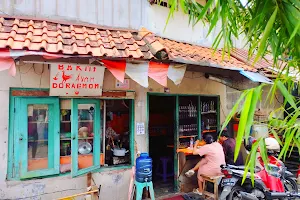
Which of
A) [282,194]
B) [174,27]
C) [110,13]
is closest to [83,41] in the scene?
[110,13]

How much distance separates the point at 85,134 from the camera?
5.47m

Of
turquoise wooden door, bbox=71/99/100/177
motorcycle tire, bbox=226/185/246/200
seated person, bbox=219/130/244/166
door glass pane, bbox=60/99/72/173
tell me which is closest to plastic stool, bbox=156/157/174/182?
seated person, bbox=219/130/244/166

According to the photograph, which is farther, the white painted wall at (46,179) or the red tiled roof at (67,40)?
the white painted wall at (46,179)

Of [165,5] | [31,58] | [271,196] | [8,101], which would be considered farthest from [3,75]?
[271,196]

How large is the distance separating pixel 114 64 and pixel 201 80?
3.35 meters

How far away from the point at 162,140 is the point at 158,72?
184 inches

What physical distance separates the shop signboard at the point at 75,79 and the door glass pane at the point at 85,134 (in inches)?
16.8

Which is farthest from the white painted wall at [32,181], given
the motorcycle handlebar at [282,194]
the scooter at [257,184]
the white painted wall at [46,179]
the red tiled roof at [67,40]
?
the motorcycle handlebar at [282,194]

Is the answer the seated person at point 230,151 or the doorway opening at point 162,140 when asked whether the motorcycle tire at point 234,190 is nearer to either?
the seated person at point 230,151

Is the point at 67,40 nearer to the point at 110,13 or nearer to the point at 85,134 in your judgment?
the point at 110,13

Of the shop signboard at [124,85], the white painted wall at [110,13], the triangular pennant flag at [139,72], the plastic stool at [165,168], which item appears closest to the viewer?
the triangular pennant flag at [139,72]

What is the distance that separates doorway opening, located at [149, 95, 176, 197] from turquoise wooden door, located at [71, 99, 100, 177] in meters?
2.37

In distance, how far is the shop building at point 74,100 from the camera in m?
4.47

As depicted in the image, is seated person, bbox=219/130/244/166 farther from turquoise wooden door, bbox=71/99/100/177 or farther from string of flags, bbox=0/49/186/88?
turquoise wooden door, bbox=71/99/100/177
